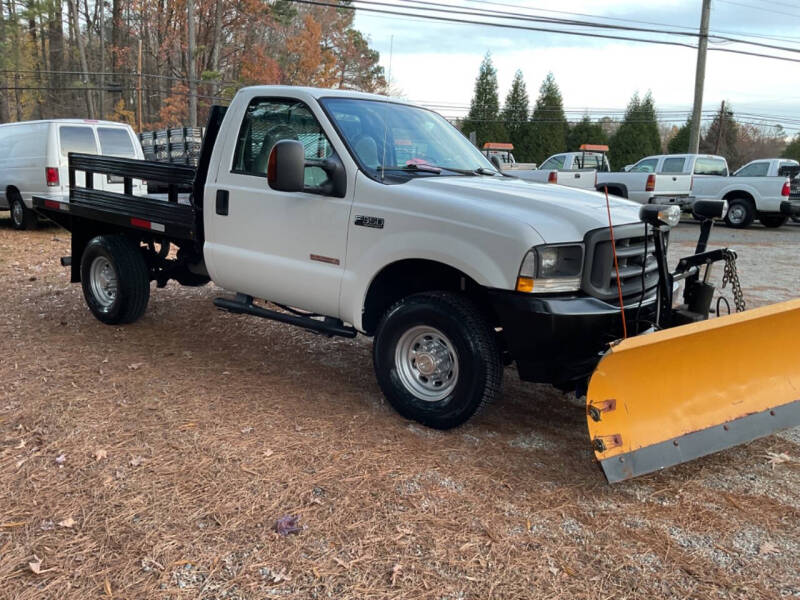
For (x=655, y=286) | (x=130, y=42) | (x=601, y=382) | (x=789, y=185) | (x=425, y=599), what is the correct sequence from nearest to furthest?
(x=425, y=599) → (x=601, y=382) → (x=655, y=286) → (x=789, y=185) → (x=130, y=42)

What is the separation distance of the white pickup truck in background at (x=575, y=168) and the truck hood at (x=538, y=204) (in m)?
16.2

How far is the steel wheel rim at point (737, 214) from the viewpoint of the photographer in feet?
60.7

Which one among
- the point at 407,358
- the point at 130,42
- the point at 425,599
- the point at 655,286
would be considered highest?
the point at 130,42

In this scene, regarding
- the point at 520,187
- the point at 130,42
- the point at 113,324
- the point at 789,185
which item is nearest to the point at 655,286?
the point at 520,187

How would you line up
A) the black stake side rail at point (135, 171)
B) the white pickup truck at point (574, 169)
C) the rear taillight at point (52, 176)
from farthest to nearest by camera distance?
the white pickup truck at point (574, 169)
the rear taillight at point (52, 176)
the black stake side rail at point (135, 171)

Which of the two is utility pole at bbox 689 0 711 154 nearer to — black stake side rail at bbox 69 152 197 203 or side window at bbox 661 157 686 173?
side window at bbox 661 157 686 173

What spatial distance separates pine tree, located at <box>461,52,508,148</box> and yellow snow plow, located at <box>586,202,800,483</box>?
4443 cm

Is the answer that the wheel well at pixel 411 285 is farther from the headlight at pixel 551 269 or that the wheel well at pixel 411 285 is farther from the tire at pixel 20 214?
the tire at pixel 20 214

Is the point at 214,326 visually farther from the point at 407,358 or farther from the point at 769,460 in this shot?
the point at 769,460

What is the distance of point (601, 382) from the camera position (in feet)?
11.0

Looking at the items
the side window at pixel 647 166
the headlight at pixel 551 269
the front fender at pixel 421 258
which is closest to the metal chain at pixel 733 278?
the headlight at pixel 551 269

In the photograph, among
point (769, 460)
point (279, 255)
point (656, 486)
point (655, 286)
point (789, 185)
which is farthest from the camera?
point (789, 185)

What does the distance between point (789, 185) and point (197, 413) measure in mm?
18165

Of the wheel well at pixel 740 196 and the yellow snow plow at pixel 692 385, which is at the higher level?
the wheel well at pixel 740 196
